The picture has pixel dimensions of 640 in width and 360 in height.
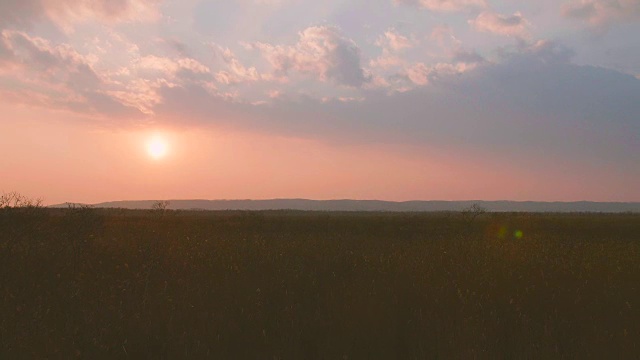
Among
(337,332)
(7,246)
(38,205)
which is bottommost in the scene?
(337,332)

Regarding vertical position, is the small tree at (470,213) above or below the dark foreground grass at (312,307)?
above

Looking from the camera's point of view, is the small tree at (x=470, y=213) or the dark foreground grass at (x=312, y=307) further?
the small tree at (x=470, y=213)

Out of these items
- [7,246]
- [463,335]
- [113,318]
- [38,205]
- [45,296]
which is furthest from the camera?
[38,205]

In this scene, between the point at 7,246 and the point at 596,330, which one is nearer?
the point at 596,330

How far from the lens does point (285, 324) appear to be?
5.06 meters

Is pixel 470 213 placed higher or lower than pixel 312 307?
higher

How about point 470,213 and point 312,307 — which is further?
point 470,213

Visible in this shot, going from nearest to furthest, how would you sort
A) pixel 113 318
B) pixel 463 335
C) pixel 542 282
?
pixel 463 335 → pixel 113 318 → pixel 542 282

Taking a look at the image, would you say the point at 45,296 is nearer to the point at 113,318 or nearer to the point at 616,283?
the point at 113,318

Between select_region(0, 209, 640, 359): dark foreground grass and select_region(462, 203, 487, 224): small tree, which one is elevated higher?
select_region(462, 203, 487, 224): small tree

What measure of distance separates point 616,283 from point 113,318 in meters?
7.36

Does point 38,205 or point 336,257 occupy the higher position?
point 38,205

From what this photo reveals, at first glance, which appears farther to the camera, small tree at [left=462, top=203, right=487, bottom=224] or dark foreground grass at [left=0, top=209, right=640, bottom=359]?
small tree at [left=462, top=203, right=487, bottom=224]

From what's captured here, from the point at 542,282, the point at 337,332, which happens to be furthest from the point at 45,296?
the point at 542,282
